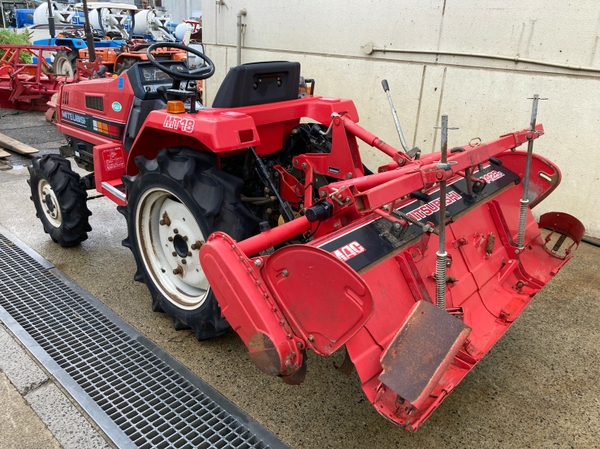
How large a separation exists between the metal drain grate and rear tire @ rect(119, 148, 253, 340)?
30 centimetres

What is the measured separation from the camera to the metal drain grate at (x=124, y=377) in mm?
2062

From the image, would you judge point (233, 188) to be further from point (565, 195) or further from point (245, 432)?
point (565, 195)

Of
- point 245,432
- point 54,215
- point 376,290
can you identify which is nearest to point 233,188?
point 376,290

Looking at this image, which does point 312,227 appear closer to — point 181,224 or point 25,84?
point 181,224

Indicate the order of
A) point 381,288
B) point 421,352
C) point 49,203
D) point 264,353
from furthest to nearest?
point 49,203 → point 381,288 → point 264,353 → point 421,352

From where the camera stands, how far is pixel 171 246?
2.82 meters

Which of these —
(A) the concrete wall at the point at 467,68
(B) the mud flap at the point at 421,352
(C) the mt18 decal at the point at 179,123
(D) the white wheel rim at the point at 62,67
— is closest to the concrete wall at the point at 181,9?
(D) the white wheel rim at the point at 62,67

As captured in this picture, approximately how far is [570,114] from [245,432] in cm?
374

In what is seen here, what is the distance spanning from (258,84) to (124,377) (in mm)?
1729

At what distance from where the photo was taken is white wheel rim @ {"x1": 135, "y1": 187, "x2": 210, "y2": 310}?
2676mm

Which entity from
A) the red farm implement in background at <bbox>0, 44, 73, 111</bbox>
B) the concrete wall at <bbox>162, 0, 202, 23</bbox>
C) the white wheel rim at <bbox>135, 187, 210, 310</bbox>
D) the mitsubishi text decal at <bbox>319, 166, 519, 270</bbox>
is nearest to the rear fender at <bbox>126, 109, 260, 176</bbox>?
the white wheel rim at <bbox>135, 187, 210, 310</bbox>

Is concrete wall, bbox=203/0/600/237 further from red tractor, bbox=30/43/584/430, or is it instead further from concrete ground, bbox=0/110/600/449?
red tractor, bbox=30/43/584/430

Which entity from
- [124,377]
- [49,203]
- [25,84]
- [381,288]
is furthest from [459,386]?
[25,84]

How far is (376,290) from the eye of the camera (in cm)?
199
